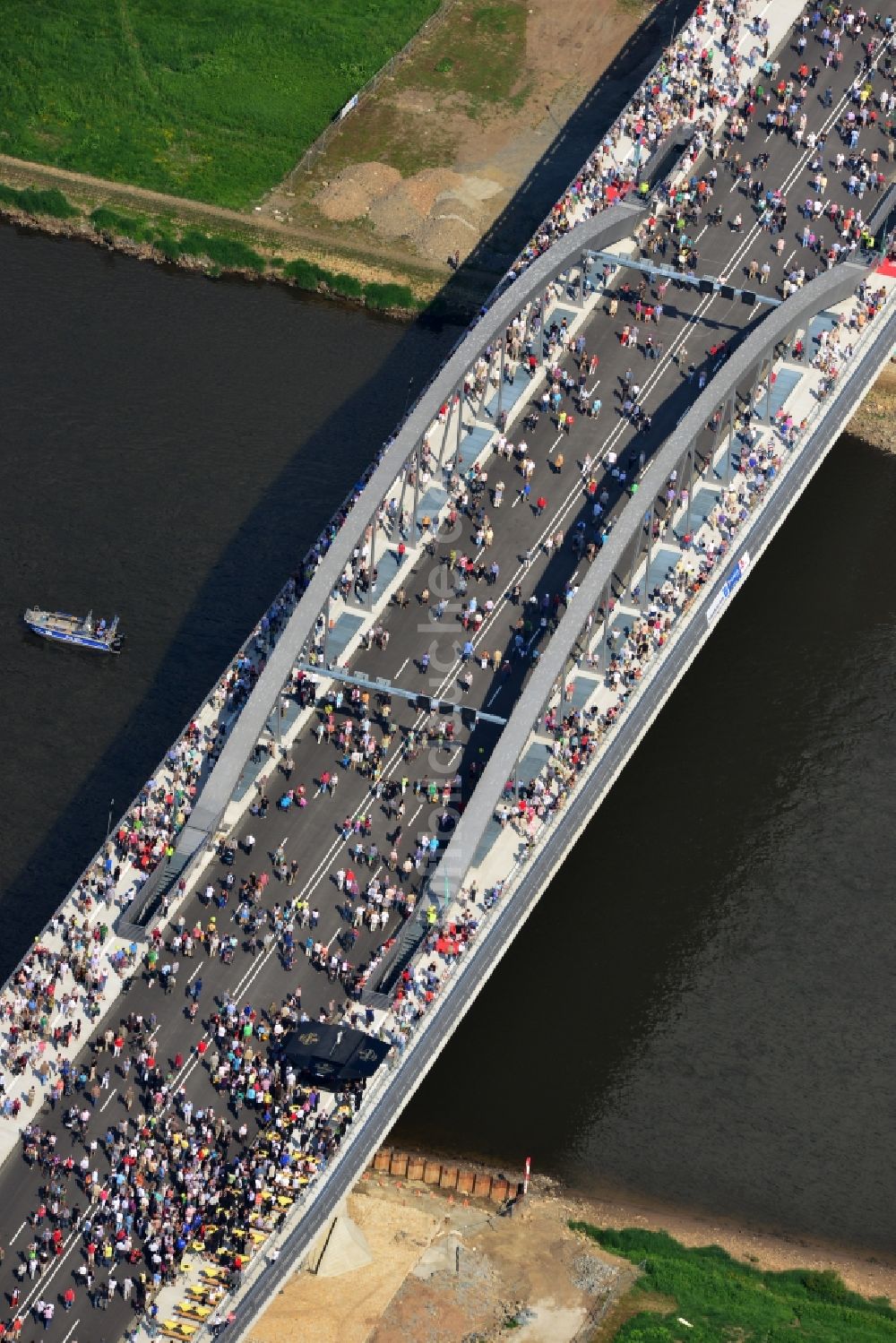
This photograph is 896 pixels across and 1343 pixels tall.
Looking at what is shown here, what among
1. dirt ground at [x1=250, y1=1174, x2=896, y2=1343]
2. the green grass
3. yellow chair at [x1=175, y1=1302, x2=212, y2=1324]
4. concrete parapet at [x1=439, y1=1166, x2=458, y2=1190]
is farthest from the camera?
concrete parapet at [x1=439, y1=1166, x2=458, y2=1190]

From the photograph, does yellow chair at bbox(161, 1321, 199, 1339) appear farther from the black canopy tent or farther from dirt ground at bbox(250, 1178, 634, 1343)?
the black canopy tent

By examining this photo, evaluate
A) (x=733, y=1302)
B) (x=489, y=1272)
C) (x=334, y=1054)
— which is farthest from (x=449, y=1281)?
(x=733, y=1302)

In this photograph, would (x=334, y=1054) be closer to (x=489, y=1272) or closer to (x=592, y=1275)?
(x=489, y=1272)

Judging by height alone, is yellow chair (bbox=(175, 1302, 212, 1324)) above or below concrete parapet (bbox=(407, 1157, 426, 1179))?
below

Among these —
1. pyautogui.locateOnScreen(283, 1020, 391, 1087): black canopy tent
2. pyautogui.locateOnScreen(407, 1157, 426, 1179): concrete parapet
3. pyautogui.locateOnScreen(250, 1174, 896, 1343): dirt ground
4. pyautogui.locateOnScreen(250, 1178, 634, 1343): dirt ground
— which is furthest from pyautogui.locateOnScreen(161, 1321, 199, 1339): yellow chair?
pyautogui.locateOnScreen(407, 1157, 426, 1179): concrete parapet

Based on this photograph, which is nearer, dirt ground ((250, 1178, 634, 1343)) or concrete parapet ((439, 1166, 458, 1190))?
dirt ground ((250, 1178, 634, 1343))
